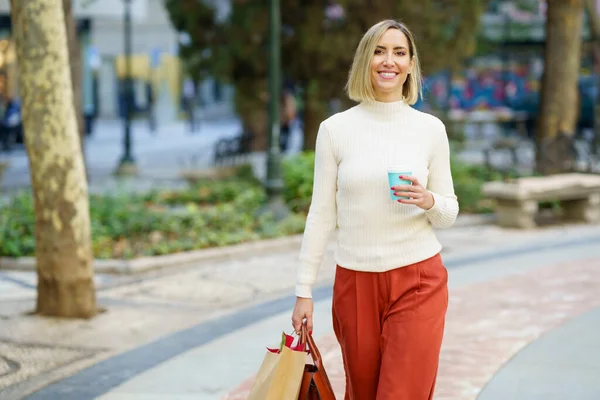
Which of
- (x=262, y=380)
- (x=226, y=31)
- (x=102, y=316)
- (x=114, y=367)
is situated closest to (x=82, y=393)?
(x=114, y=367)

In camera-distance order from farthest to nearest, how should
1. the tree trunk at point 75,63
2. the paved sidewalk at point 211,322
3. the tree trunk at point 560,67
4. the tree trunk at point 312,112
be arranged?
the tree trunk at point 312,112 < the tree trunk at point 560,67 < the tree trunk at point 75,63 < the paved sidewalk at point 211,322

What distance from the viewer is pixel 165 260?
1019 cm

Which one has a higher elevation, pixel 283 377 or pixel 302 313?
pixel 302 313

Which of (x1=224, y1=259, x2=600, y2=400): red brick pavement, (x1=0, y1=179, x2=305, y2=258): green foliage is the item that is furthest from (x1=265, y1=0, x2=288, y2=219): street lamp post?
(x1=224, y1=259, x2=600, y2=400): red brick pavement

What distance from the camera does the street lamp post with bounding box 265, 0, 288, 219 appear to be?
42.3 feet

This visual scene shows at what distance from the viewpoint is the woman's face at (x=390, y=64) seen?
3707mm

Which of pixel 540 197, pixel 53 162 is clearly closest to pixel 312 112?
pixel 540 197

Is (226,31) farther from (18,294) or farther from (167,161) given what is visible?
(18,294)

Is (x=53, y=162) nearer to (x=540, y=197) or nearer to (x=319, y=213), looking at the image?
(x=319, y=213)

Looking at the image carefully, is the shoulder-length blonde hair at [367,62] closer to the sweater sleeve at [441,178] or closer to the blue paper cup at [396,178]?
the sweater sleeve at [441,178]

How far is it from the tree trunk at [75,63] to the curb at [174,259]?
118 inches

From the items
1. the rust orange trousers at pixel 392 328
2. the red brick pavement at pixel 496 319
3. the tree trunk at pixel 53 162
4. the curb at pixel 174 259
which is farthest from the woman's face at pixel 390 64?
the curb at pixel 174 259

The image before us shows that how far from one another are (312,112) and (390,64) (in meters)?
14.1

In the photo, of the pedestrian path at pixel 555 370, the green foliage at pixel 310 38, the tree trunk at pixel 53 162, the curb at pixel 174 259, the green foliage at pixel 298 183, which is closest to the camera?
the pedestrian path at pixel 555 370
